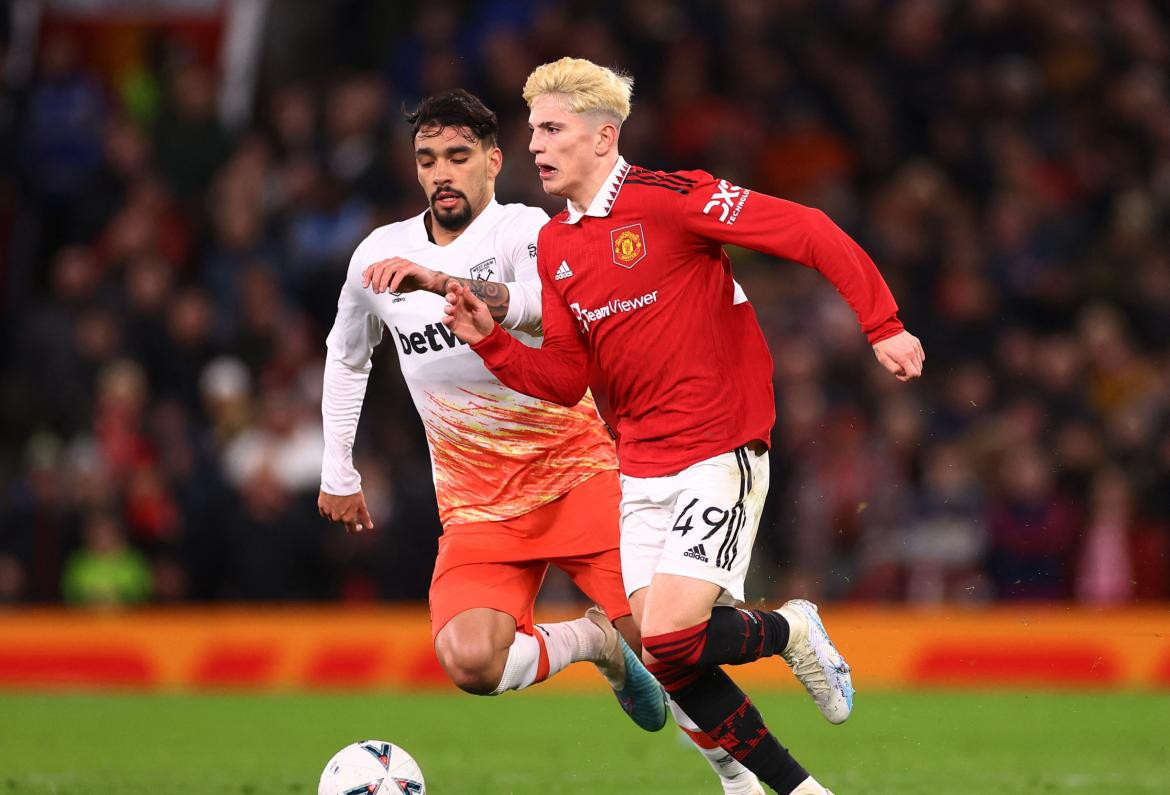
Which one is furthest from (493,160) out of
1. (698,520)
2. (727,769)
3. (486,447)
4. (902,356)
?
(727,769)

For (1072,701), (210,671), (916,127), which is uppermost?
(916,127)

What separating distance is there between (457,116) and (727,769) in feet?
8.82

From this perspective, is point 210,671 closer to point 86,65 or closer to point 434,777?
point 434,777

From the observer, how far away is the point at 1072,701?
1183 centimetres

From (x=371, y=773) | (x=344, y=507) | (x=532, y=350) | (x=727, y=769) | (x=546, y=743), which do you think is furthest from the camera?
(x=546, y=743)

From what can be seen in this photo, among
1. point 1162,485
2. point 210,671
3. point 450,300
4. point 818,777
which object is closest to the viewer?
point 450,300

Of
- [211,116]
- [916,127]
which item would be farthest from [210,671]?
[916,127]

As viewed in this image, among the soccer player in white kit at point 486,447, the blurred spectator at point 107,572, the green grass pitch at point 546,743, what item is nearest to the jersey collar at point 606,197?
the soccer player in white kit at point 486,447

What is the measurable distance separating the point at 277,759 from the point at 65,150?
8383 mm

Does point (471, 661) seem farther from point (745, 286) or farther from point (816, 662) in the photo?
point (745, 286)

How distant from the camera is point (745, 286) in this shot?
1445 cm

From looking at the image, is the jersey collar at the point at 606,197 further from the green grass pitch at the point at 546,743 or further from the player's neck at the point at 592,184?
the green grass pitch at the point at 546,743

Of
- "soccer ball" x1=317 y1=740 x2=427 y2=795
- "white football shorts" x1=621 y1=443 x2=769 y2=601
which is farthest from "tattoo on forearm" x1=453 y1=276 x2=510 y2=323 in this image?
"soccer ball" x1=317 y1=740 x2=427 y2=795

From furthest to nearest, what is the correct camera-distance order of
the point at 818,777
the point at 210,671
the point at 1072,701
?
the point at 210,671 → the point at 1072,701 → the point at 818,777
